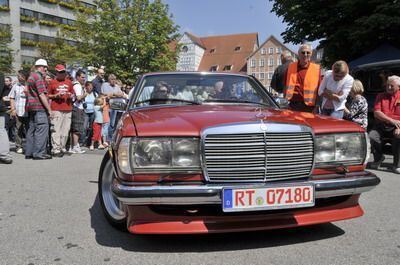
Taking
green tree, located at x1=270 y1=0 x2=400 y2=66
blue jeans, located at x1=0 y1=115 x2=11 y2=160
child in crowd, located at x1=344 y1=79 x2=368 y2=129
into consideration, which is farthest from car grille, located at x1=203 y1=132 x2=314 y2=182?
green tree, located at x1=270 y1=0 x2=400 y2=66

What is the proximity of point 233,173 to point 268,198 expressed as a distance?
0.99ft

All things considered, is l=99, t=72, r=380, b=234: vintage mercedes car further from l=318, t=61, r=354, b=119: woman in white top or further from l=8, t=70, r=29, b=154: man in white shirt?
l=8, t=70, r=29, b=154: man in white shirt

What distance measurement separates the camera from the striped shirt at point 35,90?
298 inches

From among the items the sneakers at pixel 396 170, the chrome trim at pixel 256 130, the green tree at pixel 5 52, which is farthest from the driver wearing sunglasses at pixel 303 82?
the green tree at pixel 5 52

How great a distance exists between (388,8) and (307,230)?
1451cm

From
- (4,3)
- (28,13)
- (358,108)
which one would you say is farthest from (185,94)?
(28,13)

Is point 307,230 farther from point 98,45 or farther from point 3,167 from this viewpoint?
point 98,45

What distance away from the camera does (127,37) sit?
3772cm

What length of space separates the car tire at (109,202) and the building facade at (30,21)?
53.3 m

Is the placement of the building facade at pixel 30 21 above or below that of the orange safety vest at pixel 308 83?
above

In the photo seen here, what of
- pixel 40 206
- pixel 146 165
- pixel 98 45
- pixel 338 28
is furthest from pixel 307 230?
pixel 98 45

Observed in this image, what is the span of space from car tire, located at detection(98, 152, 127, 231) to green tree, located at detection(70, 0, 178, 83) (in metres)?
33.6

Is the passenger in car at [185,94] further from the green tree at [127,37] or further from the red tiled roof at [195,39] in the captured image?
the red tiled roof at [195,39]

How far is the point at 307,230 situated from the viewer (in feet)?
11.5
